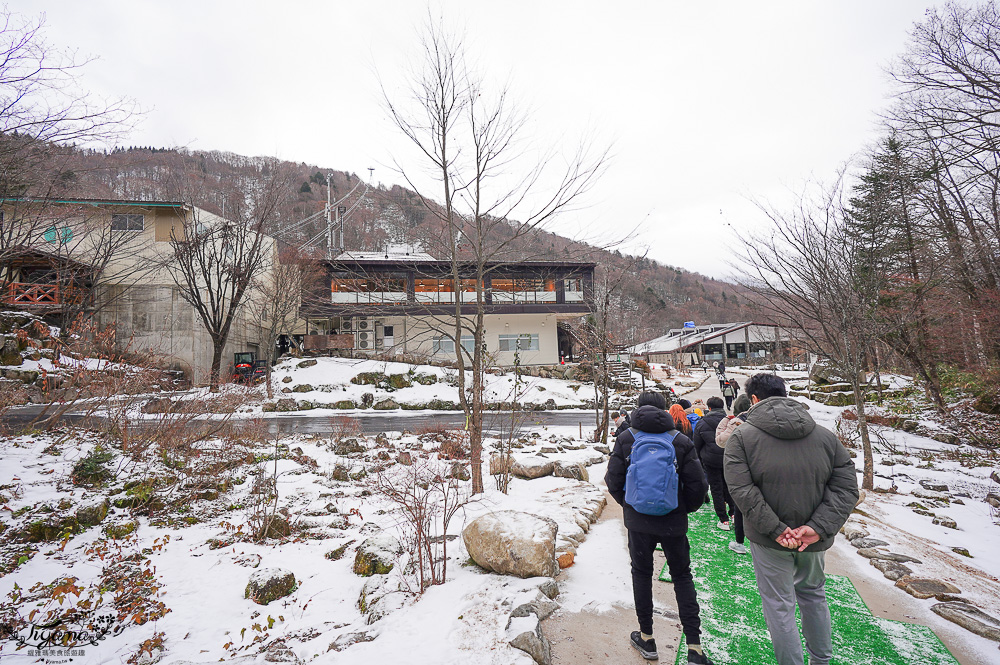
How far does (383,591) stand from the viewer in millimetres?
3861

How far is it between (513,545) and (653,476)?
1689mm

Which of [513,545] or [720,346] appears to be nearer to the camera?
[513,545]

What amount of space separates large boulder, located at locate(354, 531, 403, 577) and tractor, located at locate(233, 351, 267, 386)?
1521cm

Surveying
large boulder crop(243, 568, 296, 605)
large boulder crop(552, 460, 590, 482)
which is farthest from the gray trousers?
large boulder crop(552, 460, 590, 482)

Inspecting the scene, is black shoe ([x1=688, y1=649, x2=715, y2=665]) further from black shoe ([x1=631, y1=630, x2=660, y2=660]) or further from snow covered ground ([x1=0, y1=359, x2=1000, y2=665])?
snow covered ground ([x1=0, y1=359, x2=1000, y2=665])

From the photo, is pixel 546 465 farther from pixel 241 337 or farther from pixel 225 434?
pixel 241 337

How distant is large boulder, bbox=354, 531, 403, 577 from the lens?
14.1 ft

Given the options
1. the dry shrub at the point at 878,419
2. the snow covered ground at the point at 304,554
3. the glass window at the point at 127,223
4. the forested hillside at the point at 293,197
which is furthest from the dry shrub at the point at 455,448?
the glass window at the point at 127,223

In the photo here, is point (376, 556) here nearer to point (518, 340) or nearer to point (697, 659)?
point (697, 659)

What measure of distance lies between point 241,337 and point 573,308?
1946 cm

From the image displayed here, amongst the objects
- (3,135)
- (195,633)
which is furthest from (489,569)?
(3,135)

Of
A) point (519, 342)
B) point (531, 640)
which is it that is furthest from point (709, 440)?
point (519, 342)

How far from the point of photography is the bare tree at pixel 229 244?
55.8 ft

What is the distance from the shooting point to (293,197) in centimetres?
1947
